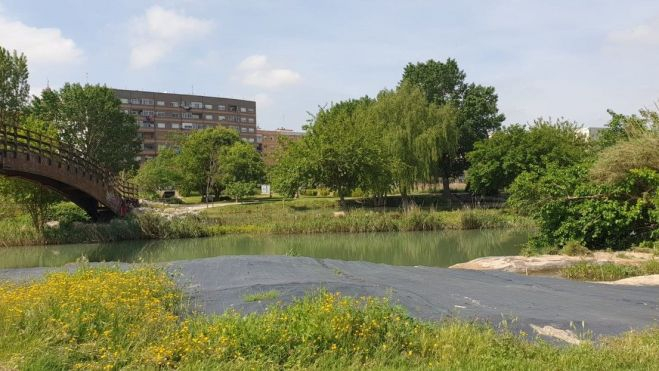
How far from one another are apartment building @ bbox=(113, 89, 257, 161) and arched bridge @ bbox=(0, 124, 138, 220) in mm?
85001

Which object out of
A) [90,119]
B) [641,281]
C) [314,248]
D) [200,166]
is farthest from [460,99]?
[641,281]

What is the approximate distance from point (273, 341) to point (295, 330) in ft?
0.88

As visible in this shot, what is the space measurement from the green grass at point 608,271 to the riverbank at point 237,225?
44.7ft

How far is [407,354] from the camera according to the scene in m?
5.55

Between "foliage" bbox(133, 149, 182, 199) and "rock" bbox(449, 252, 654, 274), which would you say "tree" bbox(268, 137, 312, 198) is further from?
"rock" bbox(449, 252, 654, 274)

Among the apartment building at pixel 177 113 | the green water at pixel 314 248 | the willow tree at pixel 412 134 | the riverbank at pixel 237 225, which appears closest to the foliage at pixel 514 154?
the willow tree at pixel 412 134

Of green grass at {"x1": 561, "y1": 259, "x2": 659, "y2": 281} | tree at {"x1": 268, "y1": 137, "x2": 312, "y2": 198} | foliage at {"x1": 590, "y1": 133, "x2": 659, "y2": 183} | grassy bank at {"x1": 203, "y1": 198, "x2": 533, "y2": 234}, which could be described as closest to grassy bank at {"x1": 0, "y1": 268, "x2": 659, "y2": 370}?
green grass at {"x1": 561, "y1": 259, "x2": 659, "y2": 281}

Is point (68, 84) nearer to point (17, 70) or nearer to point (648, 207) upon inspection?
point (17, 70)

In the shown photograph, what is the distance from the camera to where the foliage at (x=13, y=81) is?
54.6 meters

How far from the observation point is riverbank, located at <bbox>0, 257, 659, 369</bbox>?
5.27 m

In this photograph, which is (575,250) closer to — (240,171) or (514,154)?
(514,154)

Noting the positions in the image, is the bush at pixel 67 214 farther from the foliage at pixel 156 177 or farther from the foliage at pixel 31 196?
the foliage at pixel 156 177

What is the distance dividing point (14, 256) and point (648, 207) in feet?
77.7

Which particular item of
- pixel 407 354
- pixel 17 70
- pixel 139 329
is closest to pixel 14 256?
pixel 139 329
